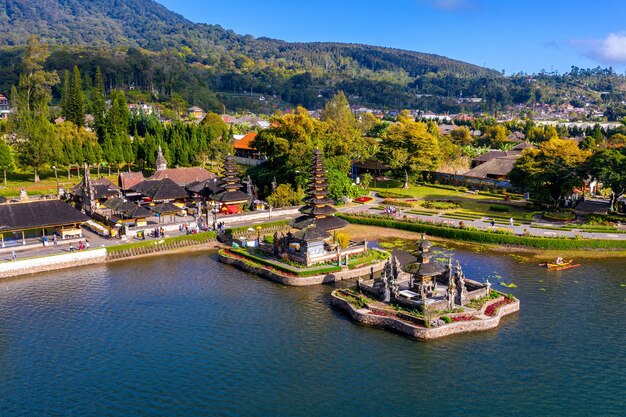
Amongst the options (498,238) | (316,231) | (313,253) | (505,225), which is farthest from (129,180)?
(505,225)

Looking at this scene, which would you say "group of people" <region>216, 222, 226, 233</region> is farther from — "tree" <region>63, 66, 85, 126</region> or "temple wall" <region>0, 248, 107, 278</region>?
"tree" <region>63, 66, 85, 126</region>

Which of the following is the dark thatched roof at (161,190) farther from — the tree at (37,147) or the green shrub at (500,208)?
the green shrub at (500,208)

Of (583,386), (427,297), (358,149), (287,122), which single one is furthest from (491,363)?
(358,149)

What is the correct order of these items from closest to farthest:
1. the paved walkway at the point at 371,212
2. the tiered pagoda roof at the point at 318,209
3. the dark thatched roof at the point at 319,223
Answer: the dark thatched roof at the point at 319,223, the tiered pagoda roof at the point at 318,209, the paved walkway at the point at 371,212

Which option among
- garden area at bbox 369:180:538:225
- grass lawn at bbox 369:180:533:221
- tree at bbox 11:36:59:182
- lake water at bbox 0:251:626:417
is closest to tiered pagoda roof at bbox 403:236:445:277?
lake water at bbox 0:251:626:417

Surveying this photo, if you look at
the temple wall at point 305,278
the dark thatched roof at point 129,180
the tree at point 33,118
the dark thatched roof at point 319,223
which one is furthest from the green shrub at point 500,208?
the tree at point 33,118

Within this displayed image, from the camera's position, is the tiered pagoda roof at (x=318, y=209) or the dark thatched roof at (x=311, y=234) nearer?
the dark thatched roof at (x=311, y=234)

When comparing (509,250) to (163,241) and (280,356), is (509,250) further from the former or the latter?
(163,241)

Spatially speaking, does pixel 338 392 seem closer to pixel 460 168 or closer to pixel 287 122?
pixel 287 122
